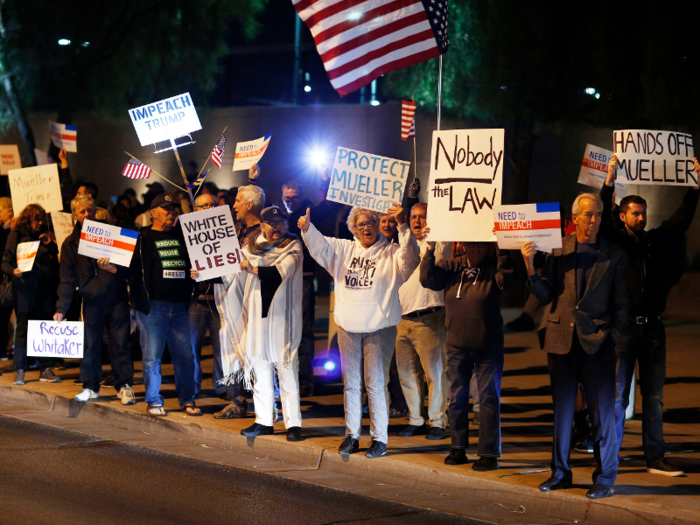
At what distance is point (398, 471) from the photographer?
277 inches

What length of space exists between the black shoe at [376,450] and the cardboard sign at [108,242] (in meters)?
3.19

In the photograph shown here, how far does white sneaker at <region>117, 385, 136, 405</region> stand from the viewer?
9203 mm

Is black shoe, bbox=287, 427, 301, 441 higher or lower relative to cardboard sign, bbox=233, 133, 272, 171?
lower

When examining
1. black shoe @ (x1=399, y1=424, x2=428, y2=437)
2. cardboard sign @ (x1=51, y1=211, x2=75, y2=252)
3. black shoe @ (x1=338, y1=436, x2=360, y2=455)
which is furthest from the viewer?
cardboard sign @ (x1=51, y1=211, x2=75, y2=252)

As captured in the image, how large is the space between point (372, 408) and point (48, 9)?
18.6 m

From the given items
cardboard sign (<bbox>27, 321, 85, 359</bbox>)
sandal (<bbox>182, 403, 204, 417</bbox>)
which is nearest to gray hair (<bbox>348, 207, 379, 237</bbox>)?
sandal (<bbox>182, 403, 204, 417</bbox>)

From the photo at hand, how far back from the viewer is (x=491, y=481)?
6.54m

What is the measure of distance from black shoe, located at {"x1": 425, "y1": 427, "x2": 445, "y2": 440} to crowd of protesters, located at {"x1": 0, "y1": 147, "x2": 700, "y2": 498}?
0.02m

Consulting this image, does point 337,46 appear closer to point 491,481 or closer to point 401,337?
point 401,337

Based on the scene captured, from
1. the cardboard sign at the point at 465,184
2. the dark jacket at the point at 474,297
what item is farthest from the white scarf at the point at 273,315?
the cardboard sign at the point at 465,184

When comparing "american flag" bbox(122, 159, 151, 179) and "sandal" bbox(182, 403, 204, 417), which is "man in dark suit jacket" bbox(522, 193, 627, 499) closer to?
"sandal" bbox(182, 403, 204, 417)

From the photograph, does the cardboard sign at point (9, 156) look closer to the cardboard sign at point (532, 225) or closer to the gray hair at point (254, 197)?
the gray hair at point (254, 197)

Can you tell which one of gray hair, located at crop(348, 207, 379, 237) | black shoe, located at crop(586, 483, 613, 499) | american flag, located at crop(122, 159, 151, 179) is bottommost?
black shoe, located at crop(586, 483, 613, 499)

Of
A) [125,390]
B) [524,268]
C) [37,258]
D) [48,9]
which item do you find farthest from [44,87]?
[524,268]
